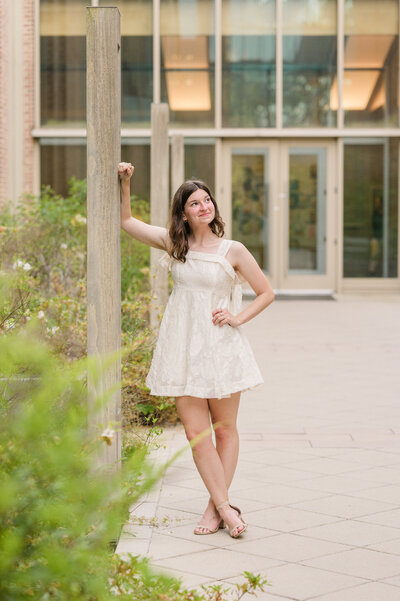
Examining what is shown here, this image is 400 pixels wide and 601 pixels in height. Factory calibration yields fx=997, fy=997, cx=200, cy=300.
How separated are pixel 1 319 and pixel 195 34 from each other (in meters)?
16.5

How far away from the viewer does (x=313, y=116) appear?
19266 mm

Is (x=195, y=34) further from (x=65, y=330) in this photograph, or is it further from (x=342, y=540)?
(x=342, y=540)

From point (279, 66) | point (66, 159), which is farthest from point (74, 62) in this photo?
point (279, 66)

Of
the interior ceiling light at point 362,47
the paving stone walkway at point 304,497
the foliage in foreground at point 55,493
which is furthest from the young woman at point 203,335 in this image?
the interior ceiling light at point 362,47

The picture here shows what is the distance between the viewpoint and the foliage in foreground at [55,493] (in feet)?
6.25

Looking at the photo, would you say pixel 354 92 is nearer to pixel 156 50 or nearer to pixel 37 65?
pixel 156 50

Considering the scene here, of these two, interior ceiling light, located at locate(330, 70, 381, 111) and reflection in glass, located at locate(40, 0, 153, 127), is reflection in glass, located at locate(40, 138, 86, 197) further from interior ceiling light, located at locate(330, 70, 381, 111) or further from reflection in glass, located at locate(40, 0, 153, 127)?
interior ceiling light, located at locate(330, 70, 381, 111)

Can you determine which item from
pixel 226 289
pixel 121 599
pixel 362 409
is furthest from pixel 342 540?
pixel 362 409

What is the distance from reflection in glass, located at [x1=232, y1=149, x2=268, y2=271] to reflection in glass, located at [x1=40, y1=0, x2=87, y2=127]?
10.5 ft

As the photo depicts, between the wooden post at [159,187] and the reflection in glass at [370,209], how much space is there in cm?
1088

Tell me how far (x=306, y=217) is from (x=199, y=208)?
15.1 metres

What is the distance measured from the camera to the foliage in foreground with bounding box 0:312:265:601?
1906 millimetres

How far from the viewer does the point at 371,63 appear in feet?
63.5

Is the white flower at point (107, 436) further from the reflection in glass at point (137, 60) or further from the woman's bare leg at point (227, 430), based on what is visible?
the reflection in glass at point (137, 60)
